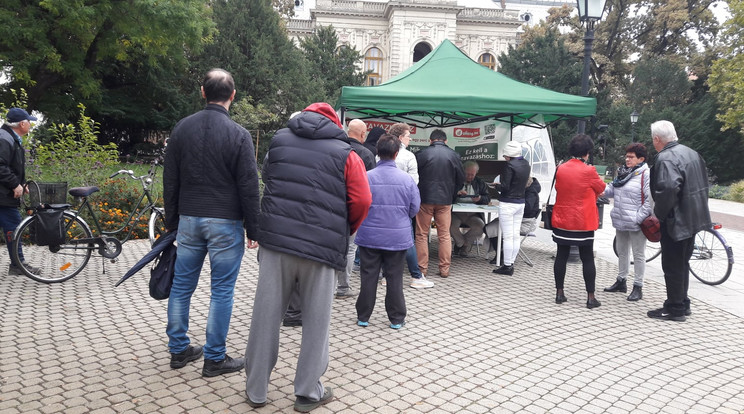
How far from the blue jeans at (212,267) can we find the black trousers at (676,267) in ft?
14.3

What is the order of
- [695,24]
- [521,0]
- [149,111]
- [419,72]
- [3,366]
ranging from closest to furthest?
[3,366] → [419,72] → [149,111] → [695,24] → [521,0]

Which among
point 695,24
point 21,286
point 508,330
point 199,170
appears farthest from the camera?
point 695,24

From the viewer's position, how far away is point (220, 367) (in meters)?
3.83

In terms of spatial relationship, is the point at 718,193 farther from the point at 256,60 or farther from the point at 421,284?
the point at 421,284

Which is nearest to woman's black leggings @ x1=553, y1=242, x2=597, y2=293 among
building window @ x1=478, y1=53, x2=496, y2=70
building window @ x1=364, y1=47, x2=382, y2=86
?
building window @ x1=364, y1=47, x2=382, y2=86

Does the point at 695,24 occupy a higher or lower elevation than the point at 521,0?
lower

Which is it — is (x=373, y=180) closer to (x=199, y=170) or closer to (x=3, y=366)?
(x=199, y=170)

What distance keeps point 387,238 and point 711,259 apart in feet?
17.6

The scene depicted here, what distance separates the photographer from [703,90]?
131 ft

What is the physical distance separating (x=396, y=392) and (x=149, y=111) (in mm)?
27424

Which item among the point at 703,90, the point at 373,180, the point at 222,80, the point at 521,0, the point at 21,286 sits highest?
the point at 521,0

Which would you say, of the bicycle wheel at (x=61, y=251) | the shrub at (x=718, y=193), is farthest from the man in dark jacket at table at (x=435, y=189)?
the shrub at (x=718, y=193)

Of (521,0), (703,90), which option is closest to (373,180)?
(703,90)

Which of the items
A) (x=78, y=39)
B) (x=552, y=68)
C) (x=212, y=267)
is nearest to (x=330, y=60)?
(x=552, y=68)
